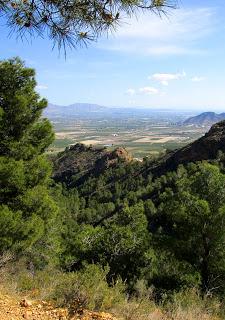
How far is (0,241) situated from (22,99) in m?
4.58

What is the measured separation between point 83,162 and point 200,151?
4203 centimetres

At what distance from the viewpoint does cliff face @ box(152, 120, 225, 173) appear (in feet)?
229

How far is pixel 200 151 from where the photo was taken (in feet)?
237

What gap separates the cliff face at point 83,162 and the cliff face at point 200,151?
1880 centimetres

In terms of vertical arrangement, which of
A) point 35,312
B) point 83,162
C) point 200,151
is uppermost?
point 35,312

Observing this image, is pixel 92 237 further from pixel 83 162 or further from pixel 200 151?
pixel 83 162

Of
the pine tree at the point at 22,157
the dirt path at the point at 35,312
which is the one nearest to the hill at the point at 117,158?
the pine tree at the point at 22,157

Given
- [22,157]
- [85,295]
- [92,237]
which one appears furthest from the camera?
[92,237]

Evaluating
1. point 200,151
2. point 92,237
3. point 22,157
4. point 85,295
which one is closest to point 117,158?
point 200,151

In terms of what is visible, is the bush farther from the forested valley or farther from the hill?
the hill

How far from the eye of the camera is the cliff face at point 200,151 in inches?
2744

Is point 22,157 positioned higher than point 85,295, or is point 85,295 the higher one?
point 22,157

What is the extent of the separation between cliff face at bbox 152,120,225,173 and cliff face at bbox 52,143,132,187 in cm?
1880

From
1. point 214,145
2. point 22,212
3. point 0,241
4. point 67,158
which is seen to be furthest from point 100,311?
point 67,158
